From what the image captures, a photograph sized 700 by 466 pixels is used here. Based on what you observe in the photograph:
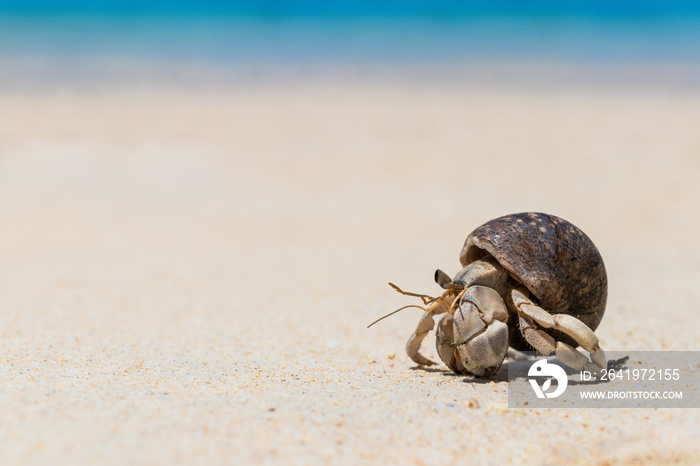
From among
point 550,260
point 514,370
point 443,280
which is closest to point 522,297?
point 550,260

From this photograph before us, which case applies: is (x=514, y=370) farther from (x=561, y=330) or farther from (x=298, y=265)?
(x=298, y=265)

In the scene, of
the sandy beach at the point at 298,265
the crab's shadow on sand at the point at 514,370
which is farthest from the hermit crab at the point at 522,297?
the sandy beach at the point at 298,265

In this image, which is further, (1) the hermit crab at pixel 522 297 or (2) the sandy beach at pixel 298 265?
(1) the hermit crab at pixel 522 297

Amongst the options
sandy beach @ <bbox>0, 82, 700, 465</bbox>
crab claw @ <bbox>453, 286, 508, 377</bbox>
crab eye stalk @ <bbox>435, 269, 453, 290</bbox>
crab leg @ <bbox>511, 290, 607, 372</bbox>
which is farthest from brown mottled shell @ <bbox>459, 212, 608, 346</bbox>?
sandy beach @ <bbox>0, 82, 700, 465</bbox>

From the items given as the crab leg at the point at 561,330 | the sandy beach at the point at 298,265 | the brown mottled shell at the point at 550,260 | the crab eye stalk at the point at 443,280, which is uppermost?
the brown mottled shell at the point at 550,260
